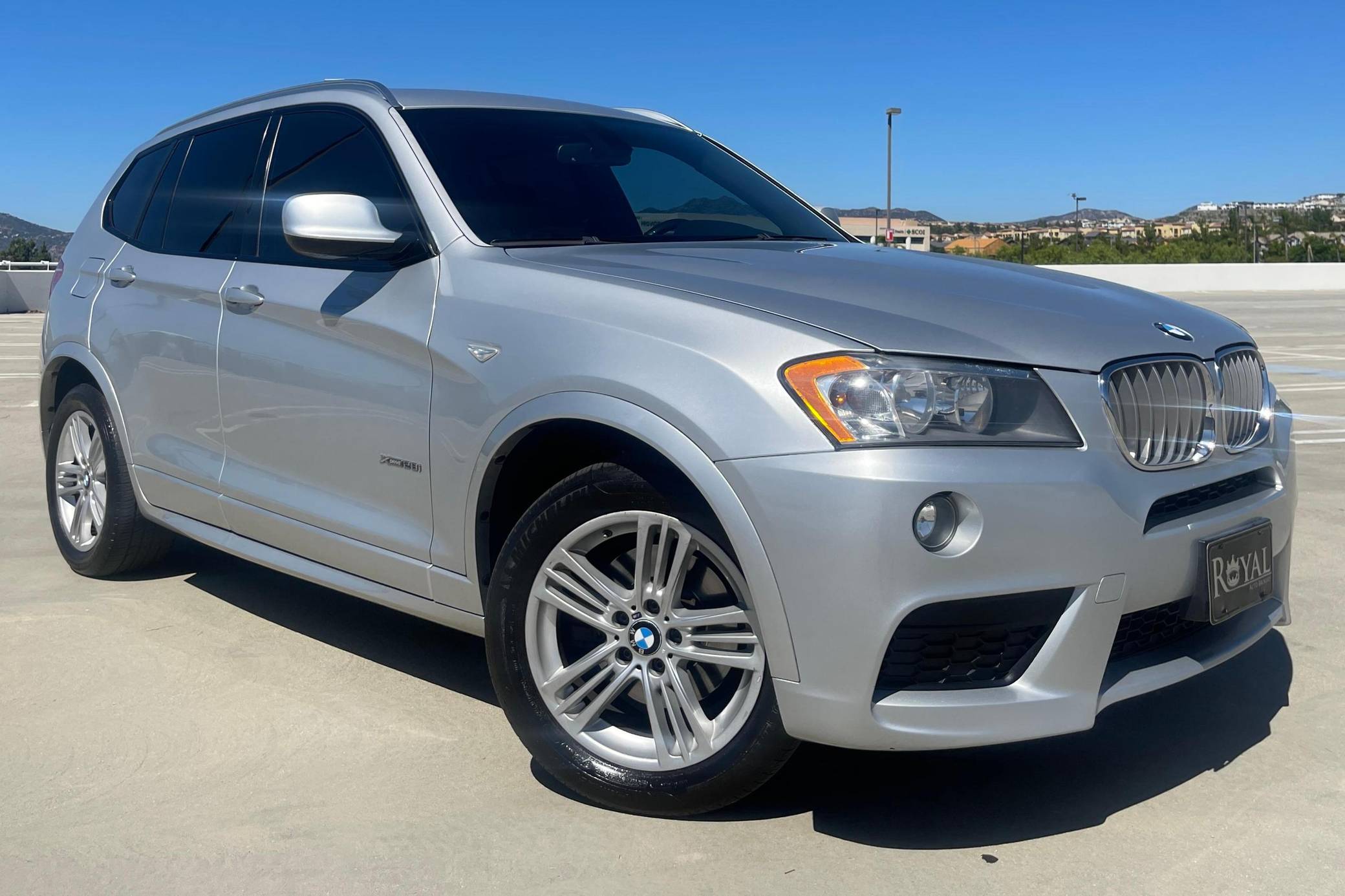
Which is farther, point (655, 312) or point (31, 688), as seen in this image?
point (31, 688)

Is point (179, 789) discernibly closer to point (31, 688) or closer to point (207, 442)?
point (31, 688)

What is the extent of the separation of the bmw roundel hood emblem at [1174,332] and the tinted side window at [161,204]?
3361 millimetres

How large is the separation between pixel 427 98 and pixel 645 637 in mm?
1935

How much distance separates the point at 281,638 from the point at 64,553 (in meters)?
1.38

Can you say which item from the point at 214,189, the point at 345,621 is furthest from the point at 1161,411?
the point at 214,189

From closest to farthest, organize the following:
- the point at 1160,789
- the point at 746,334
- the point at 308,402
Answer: the point at 746,334 < the point at 1160,789 < the point at 308,402

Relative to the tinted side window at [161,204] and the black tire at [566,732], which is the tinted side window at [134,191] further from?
the black tire at [566,732]

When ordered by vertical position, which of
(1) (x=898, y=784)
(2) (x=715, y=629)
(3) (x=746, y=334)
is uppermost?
(3) (x=746, y=334)

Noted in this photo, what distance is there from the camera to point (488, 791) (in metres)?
3.11

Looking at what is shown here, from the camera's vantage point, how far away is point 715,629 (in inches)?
111

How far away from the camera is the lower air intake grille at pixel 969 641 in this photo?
2.56 metres

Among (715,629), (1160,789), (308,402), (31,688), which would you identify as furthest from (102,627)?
(1160,789)

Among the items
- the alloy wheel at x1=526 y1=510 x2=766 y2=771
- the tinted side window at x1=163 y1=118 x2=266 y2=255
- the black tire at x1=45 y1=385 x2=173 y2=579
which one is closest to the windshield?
the tinted side window at x1=163 y1=118 x2=266 y2=255

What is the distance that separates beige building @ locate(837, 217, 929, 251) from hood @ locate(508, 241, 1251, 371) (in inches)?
47.8
